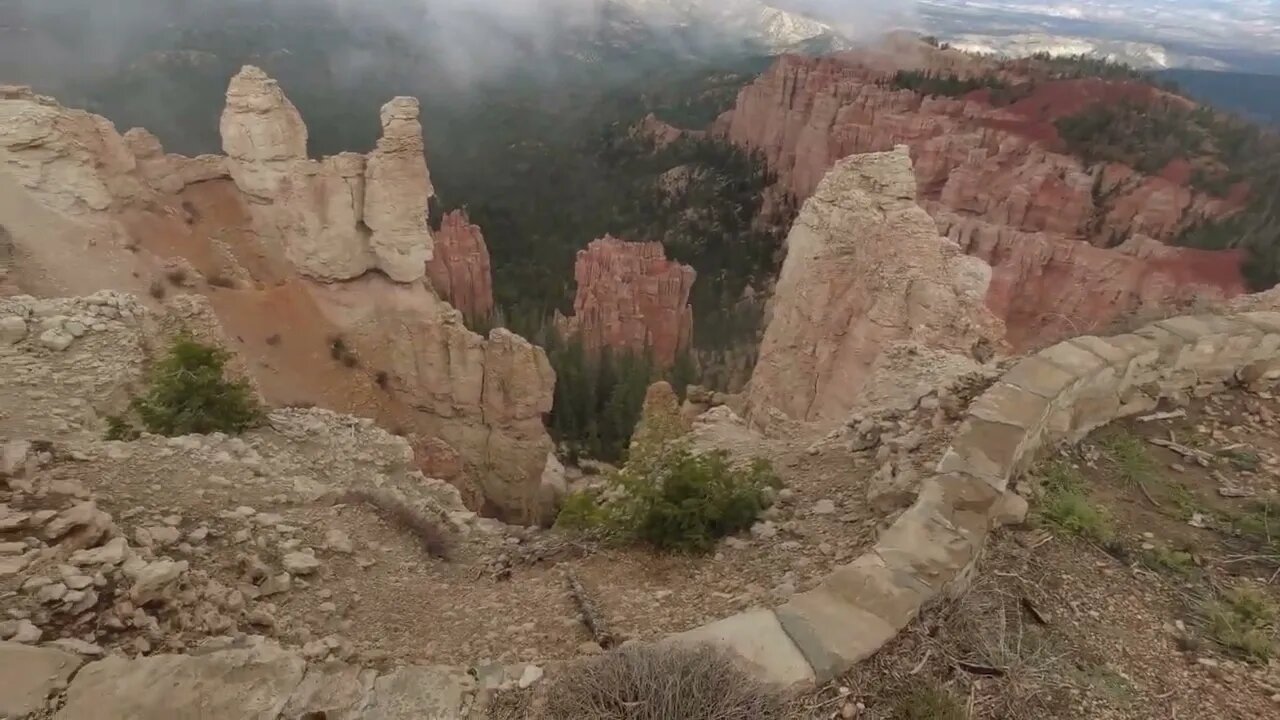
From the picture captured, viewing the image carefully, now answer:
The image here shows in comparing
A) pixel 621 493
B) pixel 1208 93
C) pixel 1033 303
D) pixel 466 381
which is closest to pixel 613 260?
pixel 1033 303

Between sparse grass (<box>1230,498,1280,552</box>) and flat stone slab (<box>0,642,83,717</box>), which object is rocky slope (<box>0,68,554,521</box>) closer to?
flat stone slab (<box>0,642,83,717</box>)

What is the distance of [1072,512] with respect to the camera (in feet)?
13.9

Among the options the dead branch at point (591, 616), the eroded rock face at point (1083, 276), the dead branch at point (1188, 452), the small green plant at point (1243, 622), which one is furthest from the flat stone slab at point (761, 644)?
the eroded rock face at point (1083, 276)

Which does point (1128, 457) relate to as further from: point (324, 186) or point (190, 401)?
point (324, 186)

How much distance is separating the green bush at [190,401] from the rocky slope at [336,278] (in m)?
6.84

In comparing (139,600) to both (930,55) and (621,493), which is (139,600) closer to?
(621,493)

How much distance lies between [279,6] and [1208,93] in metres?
135

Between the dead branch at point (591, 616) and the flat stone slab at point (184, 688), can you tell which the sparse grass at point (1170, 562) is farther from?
the flat stone slab at point (184, 688)

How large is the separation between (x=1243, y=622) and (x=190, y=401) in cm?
887

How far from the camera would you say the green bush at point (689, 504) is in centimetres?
532

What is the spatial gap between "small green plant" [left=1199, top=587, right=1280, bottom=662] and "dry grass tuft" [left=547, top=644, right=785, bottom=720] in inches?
94.0

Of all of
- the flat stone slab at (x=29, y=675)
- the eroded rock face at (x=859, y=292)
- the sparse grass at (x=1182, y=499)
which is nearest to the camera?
the flat stone slab at (x=29, y=675)

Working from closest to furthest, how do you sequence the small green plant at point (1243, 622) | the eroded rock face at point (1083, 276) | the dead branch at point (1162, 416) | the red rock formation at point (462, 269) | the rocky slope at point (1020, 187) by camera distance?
the small green plant at point (1243, 622)
the dead branch at point (1162, 416)
the eroded rock face at point (1083, 276)
the rocky slope at point (1020, 187)
the red rock formation at point (462, 269)

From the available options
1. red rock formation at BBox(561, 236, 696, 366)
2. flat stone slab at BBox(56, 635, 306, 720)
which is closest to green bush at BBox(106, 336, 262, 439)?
flat stone slab at BBox(56, 635, 306, 720)
